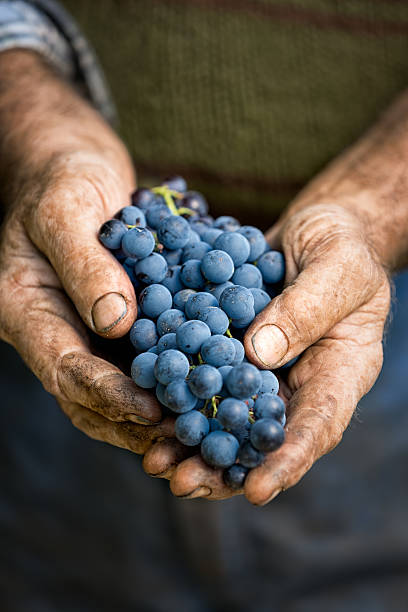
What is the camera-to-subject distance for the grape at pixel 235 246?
105 centimetres

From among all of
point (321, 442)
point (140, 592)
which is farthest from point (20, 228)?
point (140, 592)

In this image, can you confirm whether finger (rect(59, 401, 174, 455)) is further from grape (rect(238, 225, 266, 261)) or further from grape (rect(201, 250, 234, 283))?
grape (rect(238, 225, 266, 261))

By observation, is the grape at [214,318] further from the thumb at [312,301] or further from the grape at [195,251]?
the grape at [195,251]

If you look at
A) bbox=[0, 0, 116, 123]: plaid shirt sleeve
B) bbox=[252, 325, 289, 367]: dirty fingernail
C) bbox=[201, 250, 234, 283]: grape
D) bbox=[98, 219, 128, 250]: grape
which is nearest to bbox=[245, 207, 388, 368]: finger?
bbox=[252, 325, 289, 367]: dirty fingernail

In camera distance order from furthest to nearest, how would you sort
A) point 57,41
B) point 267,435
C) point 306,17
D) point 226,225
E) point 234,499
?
point 234,499 < point 306,17 < point 57,41 < point 226,225 < point 267,435

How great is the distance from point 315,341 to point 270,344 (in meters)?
0.16

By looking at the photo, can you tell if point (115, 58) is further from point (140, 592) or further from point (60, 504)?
point (140, 592)

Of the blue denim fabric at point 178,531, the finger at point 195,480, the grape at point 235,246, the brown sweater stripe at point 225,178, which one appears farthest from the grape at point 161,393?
the blue denim fabric at point 178,531

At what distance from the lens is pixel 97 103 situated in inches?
78.2

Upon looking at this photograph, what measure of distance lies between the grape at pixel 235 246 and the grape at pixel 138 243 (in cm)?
14

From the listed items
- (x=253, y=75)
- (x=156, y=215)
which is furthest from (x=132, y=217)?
(x=253, y=75)

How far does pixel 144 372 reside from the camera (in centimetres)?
90

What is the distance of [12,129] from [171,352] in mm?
1124

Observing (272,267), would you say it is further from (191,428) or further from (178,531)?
(178,531)
